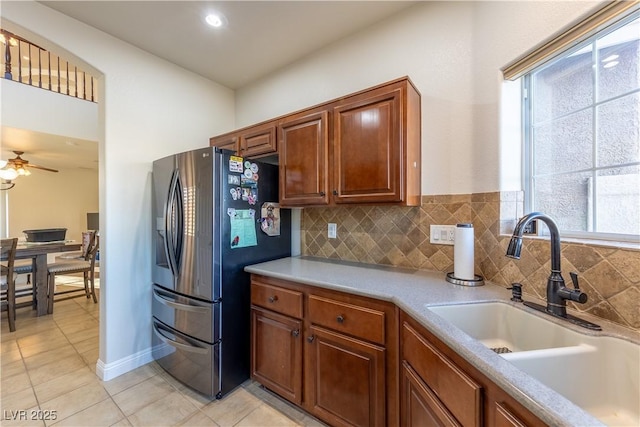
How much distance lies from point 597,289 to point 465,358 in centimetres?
66

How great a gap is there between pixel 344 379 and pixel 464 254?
95 centimetres

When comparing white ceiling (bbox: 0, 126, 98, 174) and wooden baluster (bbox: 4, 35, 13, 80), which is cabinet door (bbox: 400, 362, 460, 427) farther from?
wooden baluster (bbox: 4, 35, 13, 80)

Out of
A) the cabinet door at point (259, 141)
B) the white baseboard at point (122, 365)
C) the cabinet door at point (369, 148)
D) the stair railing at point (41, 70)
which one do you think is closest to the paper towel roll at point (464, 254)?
the cabinet door at point (369, 148)

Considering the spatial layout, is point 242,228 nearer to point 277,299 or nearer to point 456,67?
point 277,299

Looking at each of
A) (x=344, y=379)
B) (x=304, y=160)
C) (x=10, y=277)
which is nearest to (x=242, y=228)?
(x=304, y=160)

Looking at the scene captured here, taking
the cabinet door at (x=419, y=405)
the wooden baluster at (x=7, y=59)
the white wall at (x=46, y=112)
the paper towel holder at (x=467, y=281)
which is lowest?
the cabinet door at (x=419, y=405)

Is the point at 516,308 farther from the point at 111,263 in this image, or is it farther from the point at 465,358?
the point at 111,263

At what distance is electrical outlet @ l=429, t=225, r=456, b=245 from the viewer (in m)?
1.64

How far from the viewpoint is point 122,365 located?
2064 mm

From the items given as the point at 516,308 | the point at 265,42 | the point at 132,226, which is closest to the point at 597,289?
the point at 516,308

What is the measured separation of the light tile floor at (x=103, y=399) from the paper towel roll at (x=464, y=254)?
49.2 inches

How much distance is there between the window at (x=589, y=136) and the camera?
0.98 m

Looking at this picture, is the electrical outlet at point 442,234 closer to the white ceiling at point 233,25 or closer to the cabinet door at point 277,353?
the cabinet door at point 277,353

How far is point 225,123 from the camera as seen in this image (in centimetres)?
293
